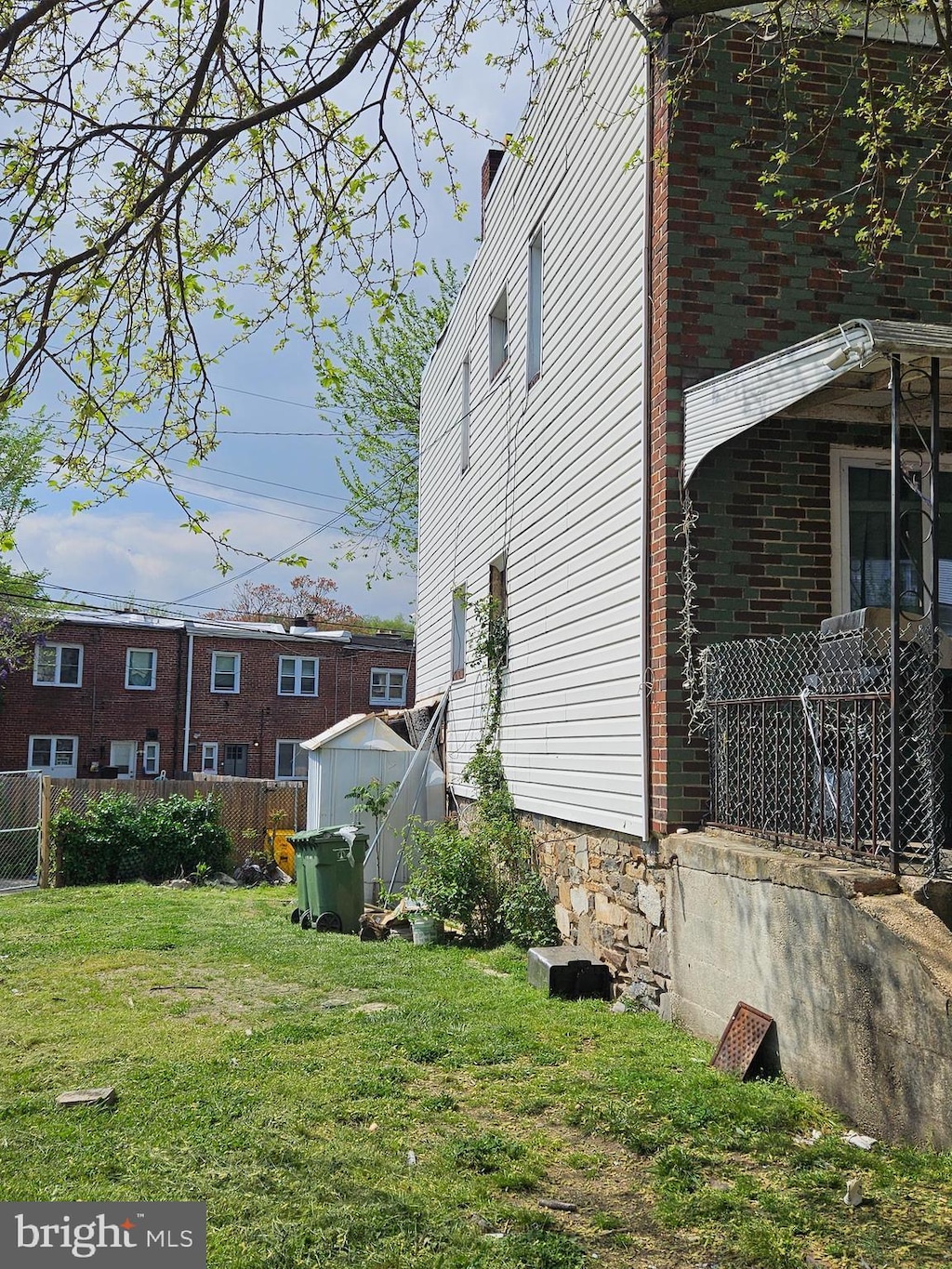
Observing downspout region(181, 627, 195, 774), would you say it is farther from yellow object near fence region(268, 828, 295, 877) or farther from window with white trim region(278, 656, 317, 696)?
yellow object near fence region(268, 828, 295, 877)

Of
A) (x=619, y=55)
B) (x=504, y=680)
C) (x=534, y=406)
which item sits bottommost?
(x=504, y=680)

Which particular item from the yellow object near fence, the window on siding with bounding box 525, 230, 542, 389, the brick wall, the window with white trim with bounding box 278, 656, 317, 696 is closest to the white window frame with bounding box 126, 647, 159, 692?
the window with white trim with bounding box 278, 656, 317, 696

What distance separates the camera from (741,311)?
23.2ft

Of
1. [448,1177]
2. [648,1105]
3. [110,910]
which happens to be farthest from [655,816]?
[110,910]

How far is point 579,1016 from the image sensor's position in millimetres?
6738

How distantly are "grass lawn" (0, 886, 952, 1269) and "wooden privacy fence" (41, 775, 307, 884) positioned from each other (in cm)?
1083

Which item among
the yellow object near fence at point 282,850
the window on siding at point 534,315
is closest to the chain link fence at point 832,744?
the window on siding at point 534,315

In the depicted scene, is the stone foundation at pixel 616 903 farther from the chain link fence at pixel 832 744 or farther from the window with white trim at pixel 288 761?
the window with white trim at pixel 288 761

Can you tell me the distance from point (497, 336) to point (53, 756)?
22306mm

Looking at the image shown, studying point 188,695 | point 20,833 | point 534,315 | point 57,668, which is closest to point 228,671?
point 188,695

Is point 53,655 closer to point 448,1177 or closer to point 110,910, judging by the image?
point 110,910

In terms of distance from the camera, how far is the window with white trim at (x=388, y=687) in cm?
3422

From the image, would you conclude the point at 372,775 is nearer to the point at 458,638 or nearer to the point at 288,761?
the point at 458,638

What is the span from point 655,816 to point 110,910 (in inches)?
347
